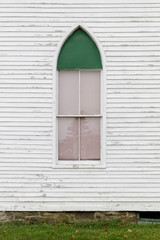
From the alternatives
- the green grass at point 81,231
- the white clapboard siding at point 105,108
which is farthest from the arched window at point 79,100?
the green grass at point 81,231

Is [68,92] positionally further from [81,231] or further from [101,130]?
[81,231]

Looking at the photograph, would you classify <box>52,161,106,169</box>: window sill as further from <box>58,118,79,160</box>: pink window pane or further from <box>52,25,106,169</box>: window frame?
<box>58,118,79,160</box>: pink window pane

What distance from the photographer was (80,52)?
645 centimetres

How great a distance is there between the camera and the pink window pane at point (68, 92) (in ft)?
21.2

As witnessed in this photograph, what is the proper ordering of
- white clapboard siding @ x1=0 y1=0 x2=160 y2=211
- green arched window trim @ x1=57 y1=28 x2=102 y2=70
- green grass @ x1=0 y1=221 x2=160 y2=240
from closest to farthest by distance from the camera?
green grass @ x1=0 y1=221 x2=160 y2=240 < white clapboard siding @ x1=0 y1=0 x2=160 y2=211 < green arched window trim @ x1=57 y1=28 x2=102 y2=70

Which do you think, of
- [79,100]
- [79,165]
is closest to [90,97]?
[79,100]

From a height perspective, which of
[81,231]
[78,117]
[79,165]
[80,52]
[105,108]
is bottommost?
[81,231]

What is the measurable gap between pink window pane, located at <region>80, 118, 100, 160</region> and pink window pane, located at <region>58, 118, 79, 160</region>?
0.12m

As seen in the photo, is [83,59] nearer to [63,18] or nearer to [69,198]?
[63,18]

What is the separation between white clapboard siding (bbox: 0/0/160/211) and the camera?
6.29 metres

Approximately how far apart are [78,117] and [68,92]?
21.8 inches

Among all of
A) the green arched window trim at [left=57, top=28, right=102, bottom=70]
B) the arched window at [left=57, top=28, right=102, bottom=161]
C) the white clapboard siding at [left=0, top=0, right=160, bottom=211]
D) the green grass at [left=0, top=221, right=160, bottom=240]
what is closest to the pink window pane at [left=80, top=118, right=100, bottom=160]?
the arched window at [left=57, top=28, right=102, bottom=161]

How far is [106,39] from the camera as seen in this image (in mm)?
6355

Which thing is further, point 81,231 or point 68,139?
point 68,139
